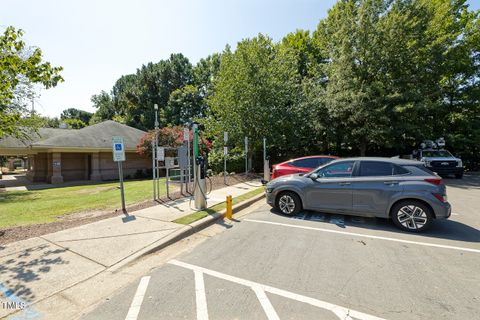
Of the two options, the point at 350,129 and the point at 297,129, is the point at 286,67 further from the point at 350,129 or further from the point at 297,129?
the point at 350,129

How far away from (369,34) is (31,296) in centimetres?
2105

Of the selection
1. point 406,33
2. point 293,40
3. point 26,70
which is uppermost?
point 293,40

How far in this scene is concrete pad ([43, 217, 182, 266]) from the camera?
Answer: 4078mm

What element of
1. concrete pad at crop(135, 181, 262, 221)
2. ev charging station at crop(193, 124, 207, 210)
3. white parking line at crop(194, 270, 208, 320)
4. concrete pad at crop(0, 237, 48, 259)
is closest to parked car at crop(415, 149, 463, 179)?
concrete pad at crop(135, 181, 262, 221)

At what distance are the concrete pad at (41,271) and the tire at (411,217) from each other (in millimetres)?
6161

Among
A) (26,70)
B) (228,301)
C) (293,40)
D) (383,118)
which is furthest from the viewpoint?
(293,40)

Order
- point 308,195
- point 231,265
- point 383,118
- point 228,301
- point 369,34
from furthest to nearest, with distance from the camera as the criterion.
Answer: point 369,34 → point 383,118 → point 308,195 → point 231,265 → point 228,301

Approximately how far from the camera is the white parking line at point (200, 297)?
8.49 ft

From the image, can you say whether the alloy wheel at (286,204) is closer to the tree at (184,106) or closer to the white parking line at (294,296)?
the white parking line at (294,296)

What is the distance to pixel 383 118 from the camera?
15.2 metres

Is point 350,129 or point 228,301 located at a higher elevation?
point 350,129

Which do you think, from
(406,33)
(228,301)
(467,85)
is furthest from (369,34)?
(228,301)

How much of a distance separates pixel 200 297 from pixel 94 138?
20678mm

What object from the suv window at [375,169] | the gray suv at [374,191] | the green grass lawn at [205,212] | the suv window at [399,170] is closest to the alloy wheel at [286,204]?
the gray suv at [374,191]
